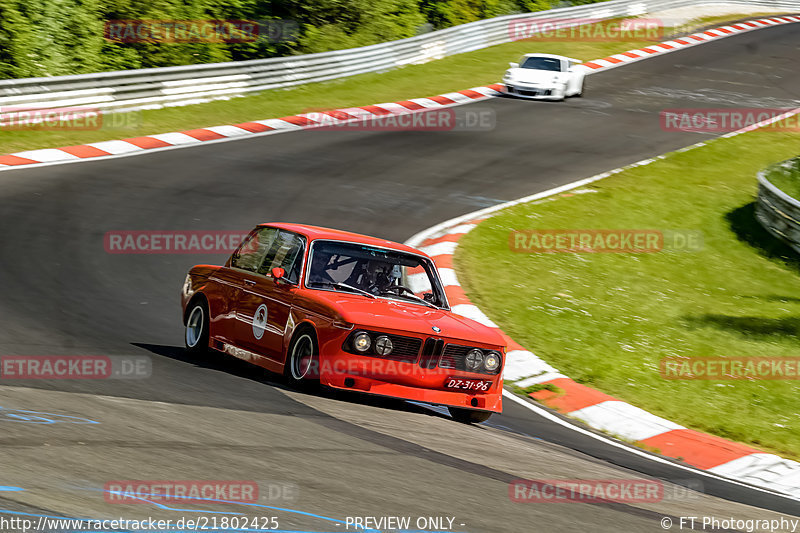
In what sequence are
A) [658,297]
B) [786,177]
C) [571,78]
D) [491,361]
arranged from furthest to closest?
[571,78] < [786,177] < [658,297] < [491,361]

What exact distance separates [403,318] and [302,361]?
88 cm

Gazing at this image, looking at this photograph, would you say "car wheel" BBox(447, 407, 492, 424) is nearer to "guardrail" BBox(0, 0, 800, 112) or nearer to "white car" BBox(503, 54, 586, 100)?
"guardrail" BBox(0, 0, 800, 112)

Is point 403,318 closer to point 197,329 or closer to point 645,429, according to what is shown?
point 197,329

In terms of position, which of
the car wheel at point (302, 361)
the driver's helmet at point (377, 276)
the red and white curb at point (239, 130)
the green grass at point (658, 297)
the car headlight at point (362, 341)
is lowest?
the green grass at point (658, 297)

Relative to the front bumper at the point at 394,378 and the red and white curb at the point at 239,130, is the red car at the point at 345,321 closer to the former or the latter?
the front bumper at the point at 394,378

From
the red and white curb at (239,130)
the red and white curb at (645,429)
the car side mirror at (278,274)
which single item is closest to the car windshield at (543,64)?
the red and white curb at (239,130)

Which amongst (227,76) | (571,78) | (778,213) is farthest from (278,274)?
(571,78)

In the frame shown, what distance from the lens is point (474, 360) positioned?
8.38m

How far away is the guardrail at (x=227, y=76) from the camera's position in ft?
68.2

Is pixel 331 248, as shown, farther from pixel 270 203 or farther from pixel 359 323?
pixel 270 203

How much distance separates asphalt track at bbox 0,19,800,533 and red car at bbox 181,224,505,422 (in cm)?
25

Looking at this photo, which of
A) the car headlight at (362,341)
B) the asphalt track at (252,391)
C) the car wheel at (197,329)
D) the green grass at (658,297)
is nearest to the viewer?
the asphalt track at (252,391)

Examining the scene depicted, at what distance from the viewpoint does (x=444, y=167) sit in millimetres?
20016

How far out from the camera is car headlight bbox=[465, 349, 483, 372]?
8.36 meters
